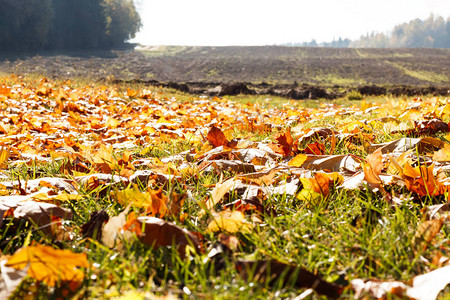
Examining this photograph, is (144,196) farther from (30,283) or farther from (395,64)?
(395,64)

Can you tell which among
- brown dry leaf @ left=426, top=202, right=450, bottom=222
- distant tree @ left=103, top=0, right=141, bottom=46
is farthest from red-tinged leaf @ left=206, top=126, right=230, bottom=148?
distant tree @ left=103, top=0, right=141, bottom=46

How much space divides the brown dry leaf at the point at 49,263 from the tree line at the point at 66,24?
140 ft

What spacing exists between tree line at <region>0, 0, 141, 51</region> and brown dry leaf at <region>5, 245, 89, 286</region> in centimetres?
4265

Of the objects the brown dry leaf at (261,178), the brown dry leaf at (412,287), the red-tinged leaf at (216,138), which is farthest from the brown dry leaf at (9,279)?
the red-tinged leaf at (216,138)

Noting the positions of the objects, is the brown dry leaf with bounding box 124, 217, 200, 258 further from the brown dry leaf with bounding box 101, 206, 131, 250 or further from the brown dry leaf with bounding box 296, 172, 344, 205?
the brown dry leaf with bounding box 296, 172, 344, 205

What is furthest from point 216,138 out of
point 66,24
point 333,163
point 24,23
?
point 66,24

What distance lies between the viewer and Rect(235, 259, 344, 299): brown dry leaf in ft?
2.20

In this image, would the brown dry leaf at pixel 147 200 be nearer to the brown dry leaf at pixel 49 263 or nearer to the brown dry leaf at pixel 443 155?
the brown dry leaf at pixel 49 263

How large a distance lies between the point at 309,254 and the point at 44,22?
4400 cm

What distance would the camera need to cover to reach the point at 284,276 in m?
0.70

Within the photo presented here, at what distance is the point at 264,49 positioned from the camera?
4694 centimetres

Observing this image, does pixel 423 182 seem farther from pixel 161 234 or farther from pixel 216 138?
pixel 216 138

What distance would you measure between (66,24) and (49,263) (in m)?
49.9

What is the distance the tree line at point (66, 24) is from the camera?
35125 mm
